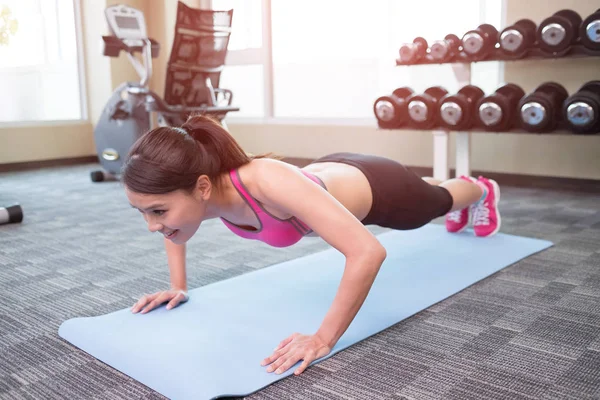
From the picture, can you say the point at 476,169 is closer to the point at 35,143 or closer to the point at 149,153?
the point at 149,153

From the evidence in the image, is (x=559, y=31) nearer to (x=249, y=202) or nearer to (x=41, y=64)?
(x=249, y=202)

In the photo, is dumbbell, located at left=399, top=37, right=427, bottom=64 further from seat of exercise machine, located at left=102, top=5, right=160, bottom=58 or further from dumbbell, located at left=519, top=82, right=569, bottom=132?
seat of exercise machine, located at left=102, top=5, right=160, bottom=58

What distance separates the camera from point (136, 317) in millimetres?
1440

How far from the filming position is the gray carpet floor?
110cm

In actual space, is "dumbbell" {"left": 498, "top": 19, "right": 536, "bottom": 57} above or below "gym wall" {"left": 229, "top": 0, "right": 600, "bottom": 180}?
above

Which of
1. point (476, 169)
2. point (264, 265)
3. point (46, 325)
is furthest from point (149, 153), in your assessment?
point (476, 169)

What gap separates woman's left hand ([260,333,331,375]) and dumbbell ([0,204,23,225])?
2.09 metres

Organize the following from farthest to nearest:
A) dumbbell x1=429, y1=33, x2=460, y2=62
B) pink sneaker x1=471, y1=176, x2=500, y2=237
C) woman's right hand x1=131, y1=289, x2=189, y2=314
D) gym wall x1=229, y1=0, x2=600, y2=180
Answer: gym wall x1=229, y1=0, x2=600, y2=180 < dumbbell x1=429, y1=33, x2=460, y2=62 < pink sneaker x1=471, y1=176, x2=500, y2=237 < woman's right hand x1=131, y1=289, x2=189, y2=314

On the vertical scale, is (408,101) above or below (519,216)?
above

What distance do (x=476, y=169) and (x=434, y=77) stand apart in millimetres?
708

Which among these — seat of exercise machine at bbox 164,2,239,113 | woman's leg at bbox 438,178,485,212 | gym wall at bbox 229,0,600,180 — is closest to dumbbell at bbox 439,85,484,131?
gym wall at bbox 229,0,600,180

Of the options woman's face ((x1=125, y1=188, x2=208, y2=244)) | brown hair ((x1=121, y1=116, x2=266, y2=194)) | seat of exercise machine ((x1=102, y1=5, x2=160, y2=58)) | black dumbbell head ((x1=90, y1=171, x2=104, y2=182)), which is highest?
seat of exercise machine ((x1=102, y1=5, x2=160, y2=58))

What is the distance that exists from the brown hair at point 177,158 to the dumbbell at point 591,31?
84.7 inches

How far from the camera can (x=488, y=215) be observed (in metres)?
2.24
